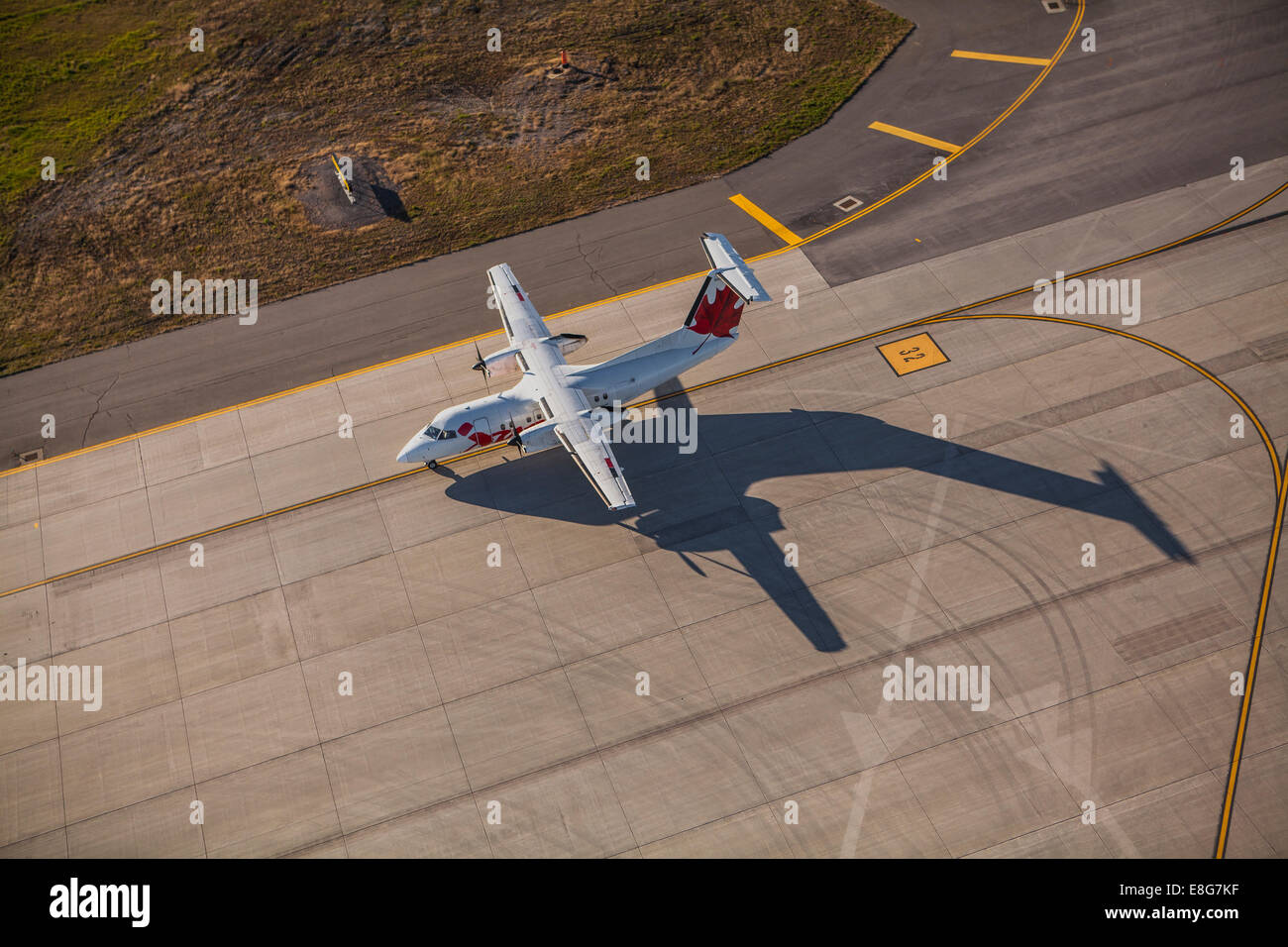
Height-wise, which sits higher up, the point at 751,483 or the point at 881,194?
the point at 881,194

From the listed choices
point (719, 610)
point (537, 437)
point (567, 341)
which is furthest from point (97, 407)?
point (719, 610)

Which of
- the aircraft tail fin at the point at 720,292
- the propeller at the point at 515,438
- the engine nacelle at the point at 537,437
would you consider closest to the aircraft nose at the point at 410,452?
the propeller at the point at 515,438

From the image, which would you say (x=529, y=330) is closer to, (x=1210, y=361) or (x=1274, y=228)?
(x=1210, y=361)

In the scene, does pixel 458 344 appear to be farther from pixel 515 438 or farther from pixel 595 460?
pixel 595 460

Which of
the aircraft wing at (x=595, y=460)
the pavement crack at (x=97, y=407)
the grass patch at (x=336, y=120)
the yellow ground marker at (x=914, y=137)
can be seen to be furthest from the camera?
the yellow ground marker at (x=914, y=137)

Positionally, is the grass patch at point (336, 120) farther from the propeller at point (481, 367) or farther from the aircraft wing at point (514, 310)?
the propeller at point (481, 367)

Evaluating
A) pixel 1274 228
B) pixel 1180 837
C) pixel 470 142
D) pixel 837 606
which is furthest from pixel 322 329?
pixel 1274 228
